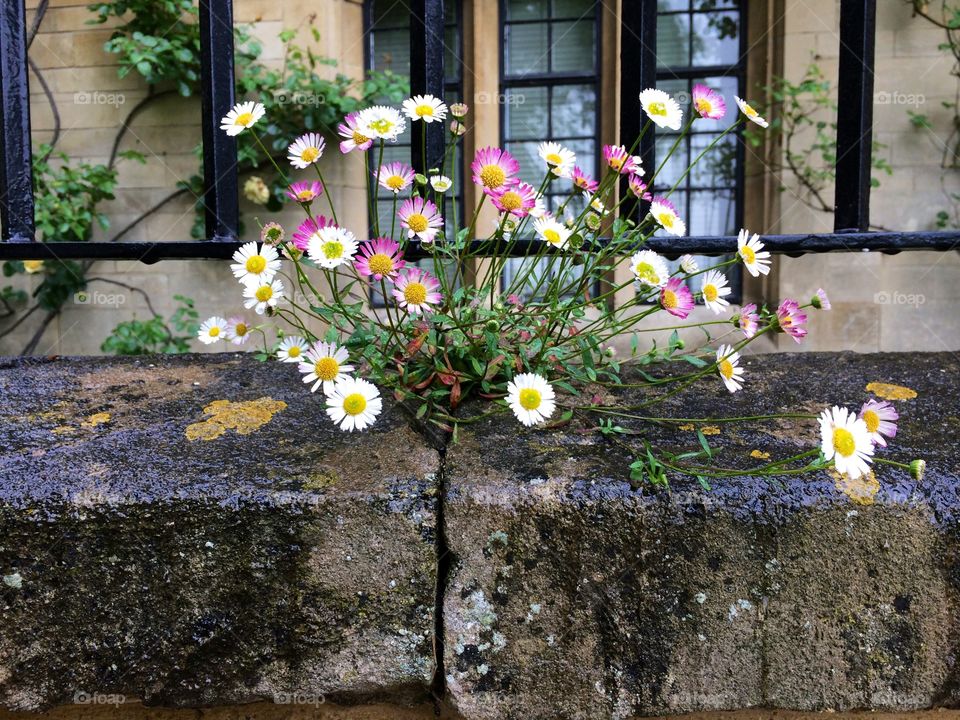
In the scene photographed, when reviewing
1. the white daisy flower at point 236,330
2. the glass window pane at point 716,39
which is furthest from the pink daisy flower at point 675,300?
the glass window pane at point 716,39

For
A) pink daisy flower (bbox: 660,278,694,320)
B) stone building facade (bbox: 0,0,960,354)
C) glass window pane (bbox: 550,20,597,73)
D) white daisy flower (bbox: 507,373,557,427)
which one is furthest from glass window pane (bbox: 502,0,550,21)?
white daisy flower (bbox: 507,373,557,427)

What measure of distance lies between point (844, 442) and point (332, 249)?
0.62 metres

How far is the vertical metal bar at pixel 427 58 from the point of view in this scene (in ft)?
3.69

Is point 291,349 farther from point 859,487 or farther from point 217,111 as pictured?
point 859,487

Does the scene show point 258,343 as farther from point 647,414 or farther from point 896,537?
point 896,537

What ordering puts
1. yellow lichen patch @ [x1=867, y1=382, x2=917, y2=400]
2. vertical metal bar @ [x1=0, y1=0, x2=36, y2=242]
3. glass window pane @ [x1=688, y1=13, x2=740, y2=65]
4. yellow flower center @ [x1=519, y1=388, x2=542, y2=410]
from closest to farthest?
1. yellow flower center @ [x1=519, y1=388, x2=542, y2=410]
2. yellow lichen patch @ [x1=867, y1=382, x2=917, y2=400]
3. vertical metal bar @ [x1=0, y1=0, x2=36, y2=242]
4. glass window pane @ [x1=688, y1=13, x2=740, y2=65]

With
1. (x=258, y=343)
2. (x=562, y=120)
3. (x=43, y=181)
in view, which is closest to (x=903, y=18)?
(x=562, y=120)

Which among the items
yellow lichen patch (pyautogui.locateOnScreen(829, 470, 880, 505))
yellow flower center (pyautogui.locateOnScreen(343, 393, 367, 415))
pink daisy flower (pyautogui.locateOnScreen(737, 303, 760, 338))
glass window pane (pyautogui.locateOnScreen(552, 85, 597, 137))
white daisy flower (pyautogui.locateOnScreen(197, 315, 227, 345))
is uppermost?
glass window pane (pyautogui.locateOnScreen(552, 85, 597, 137))

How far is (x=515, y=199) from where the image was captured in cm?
99

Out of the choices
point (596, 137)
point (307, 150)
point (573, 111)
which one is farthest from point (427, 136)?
point (573, 111)

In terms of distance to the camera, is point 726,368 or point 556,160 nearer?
point 726,368

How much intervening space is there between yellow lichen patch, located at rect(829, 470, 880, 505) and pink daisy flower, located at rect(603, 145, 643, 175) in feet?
1.60

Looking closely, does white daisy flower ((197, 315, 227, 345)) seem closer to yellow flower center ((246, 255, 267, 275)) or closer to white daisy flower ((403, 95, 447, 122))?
yellow flower center ((246, 255, 267, 275))

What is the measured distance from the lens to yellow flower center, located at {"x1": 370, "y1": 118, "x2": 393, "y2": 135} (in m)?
0.98
